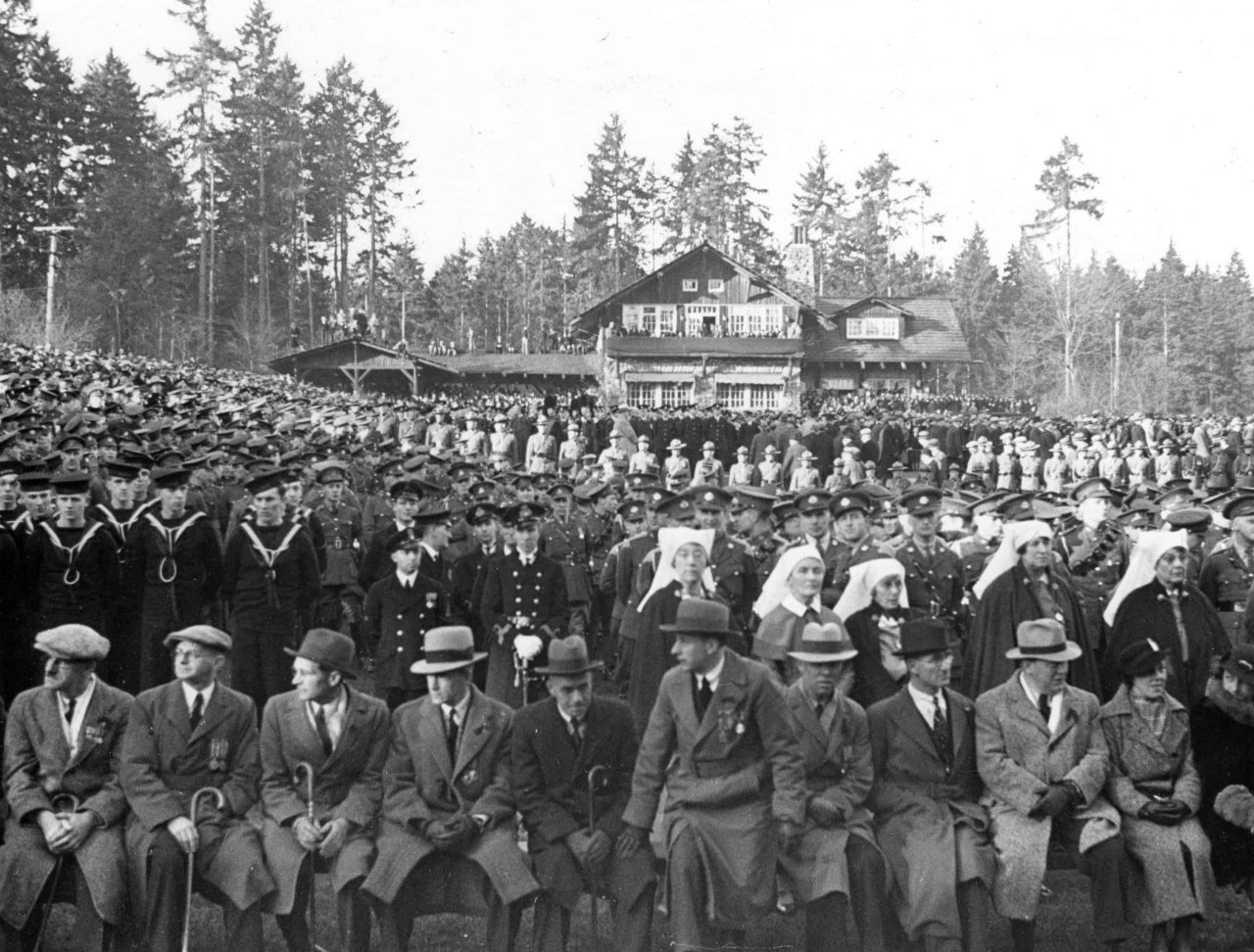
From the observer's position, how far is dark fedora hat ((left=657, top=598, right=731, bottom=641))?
6.44m

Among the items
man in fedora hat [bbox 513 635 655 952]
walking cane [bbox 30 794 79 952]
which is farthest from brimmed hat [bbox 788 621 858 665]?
walking cane [bbox 30 794 79 952]

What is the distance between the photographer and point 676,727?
6.57 meters

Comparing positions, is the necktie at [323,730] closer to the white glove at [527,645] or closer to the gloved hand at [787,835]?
the gloved hand at [787,835]

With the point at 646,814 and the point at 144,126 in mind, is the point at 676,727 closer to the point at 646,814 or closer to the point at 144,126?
the point at 646,814

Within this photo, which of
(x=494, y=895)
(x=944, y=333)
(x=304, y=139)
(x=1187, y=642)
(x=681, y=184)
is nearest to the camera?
(x=494, y=895)

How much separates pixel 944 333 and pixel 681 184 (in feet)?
94.0

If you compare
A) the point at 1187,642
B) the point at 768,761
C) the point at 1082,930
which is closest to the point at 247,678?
the point at 768,761

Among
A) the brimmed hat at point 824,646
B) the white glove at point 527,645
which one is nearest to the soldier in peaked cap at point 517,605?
the white glove at point 527,645

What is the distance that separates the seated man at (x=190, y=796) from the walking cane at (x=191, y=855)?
0.10 ft

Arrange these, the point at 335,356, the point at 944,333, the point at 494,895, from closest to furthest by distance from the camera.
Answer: the point at 494,895 → the point at 335,356 → the point at 944,333

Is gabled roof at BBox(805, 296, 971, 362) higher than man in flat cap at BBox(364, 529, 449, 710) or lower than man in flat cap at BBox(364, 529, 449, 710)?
higher

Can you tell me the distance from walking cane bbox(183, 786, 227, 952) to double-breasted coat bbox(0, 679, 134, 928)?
1.07 feet

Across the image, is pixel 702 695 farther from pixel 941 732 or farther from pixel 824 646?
pixel 941 732

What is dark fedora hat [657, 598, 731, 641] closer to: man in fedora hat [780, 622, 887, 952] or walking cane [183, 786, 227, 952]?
man in fedora hat [780, 622, 887, 952]
